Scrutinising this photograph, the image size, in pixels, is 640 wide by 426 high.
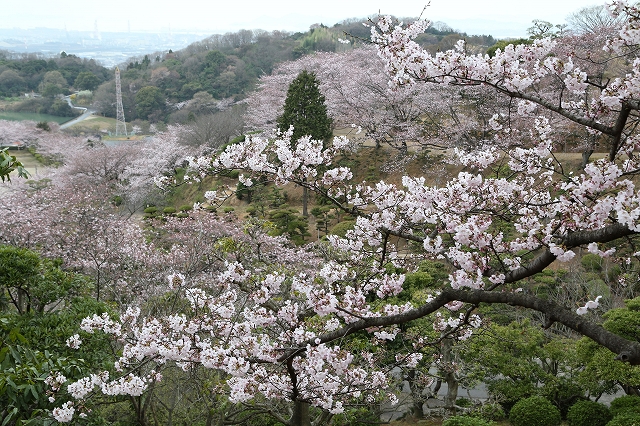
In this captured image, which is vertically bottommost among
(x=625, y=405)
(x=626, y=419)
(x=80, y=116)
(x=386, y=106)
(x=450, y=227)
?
(x=80, y=116)

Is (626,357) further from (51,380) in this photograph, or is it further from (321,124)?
(321,124)

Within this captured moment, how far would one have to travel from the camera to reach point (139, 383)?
148 inches

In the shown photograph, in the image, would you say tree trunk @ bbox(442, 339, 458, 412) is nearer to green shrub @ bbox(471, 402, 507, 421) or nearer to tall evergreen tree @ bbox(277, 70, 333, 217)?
green shrub @ bbox(471, 402, 507, 421)

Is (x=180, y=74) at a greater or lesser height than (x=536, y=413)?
greater

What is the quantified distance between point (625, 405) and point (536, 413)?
3.91ft

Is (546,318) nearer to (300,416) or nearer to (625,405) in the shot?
(300,416)

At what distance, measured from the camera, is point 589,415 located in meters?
7.00

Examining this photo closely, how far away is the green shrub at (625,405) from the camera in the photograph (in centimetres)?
672

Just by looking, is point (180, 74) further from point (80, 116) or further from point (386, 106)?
point (386, 106)

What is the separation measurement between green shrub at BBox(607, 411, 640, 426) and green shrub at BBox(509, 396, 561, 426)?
80cm

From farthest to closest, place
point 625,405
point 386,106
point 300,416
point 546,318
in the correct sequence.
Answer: point 386,106
point 625,405
point 300,416
point 546,318

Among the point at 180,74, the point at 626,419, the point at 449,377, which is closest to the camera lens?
the point at 626,419

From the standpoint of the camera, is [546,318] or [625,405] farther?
[625,405]

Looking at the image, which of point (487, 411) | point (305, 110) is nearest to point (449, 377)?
point (487, 411)
